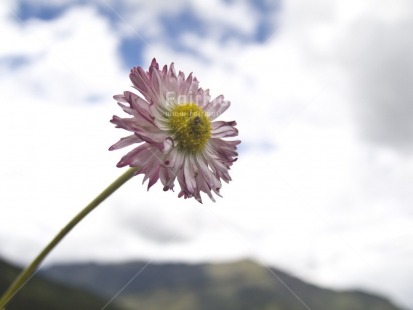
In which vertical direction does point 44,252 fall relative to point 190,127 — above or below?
below

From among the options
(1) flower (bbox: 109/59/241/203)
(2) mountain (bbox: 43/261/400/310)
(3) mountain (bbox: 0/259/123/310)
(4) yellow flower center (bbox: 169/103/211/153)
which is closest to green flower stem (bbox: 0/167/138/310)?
(1) flower (bbox: 109/59/241/203)

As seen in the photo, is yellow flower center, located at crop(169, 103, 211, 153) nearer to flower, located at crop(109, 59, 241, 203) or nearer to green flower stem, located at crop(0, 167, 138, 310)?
flower, located at crop(109, 59, 241, 203)

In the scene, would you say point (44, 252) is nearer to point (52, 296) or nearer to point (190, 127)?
point (190, 127)

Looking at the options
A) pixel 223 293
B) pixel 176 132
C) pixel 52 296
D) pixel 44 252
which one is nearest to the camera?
pixel 44 252

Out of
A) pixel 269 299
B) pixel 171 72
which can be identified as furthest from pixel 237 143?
pixel 269 299

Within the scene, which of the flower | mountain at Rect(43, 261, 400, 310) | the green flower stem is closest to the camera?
the green flower stem

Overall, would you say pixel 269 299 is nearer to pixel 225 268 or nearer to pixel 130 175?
pixel 225 268

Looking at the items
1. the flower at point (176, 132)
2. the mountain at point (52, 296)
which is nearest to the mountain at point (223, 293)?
the mountain at point (52, 296)

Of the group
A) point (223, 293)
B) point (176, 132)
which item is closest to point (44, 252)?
point (176, 132)

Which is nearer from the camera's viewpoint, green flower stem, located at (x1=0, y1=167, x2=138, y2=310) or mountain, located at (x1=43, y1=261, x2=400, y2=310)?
green flower stem, located at (x1=0, y1=167, x2=138, y2=310)
